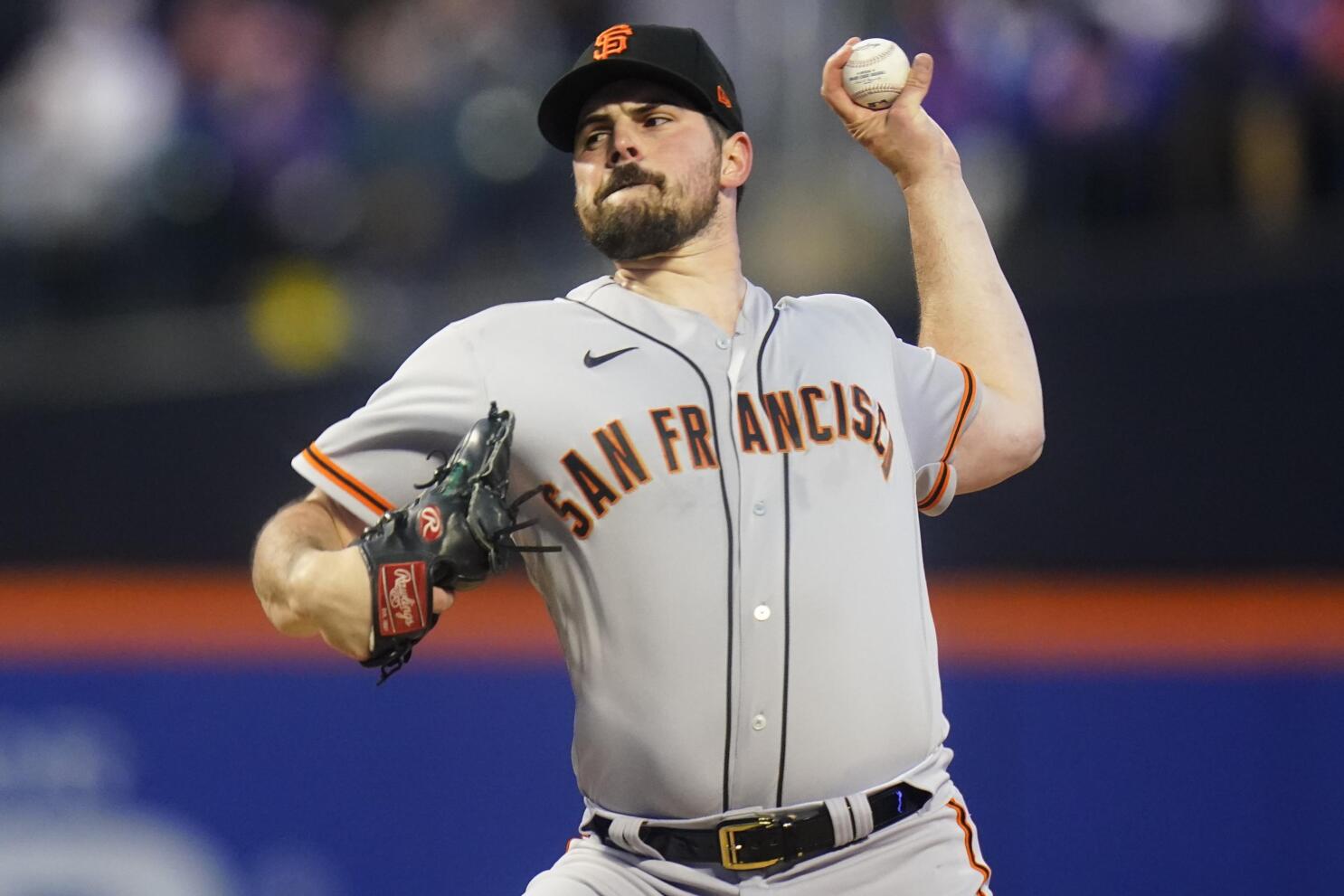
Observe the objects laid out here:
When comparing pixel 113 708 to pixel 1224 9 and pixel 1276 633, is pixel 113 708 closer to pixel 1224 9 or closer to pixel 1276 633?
pixel 1276 633

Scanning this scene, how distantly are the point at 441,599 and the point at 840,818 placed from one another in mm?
738

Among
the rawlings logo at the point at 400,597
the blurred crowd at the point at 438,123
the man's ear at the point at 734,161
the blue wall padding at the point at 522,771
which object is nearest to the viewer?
the rawlings logo at the point at 400,597

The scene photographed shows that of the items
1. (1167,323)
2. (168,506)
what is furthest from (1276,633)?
(168,506)

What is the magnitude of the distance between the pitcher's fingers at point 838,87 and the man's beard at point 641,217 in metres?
0.52

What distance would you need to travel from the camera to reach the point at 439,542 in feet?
9.11

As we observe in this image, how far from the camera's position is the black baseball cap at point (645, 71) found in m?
3.23

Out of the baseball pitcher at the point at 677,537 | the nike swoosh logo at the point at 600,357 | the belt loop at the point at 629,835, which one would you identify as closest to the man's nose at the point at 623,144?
the baseball pitcher at the point at 677,537

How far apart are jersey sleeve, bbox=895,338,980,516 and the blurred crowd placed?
311 centimetres

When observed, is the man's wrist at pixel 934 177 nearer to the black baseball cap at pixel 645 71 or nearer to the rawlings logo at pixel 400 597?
the black baseball cap at pixel 645 71

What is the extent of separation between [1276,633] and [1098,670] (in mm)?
482

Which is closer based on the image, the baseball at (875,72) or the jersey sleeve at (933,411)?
the jersey sleeve at (933,411)

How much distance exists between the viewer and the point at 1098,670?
17.0ft

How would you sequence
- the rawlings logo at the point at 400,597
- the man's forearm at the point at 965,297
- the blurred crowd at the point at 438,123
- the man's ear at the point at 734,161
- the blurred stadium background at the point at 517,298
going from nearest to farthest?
the rawlings logo at the point at 400,597
the man's ear at the point at 734,161
the man's forearm at the point at 965,297
the blurred stadium background at the point at 517,298
the blurred crowd at the point at 438,123

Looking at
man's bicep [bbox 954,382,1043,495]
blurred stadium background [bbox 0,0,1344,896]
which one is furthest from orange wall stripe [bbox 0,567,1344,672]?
man's bicep [bbox 954,382,1043,495]
